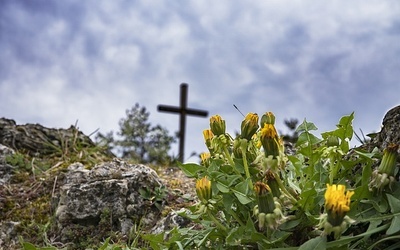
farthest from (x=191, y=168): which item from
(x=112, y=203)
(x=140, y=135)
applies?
(x=140, y=135)

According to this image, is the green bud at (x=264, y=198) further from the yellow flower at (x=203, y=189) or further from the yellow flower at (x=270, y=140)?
the yellow flower at (x=203, y=189)

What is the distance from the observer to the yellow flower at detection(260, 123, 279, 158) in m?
1.52

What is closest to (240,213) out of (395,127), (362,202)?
(362,202)

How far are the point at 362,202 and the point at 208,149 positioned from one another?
560 mm

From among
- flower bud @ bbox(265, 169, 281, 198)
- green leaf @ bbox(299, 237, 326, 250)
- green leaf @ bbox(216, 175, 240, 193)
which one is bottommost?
green leaf @ bbox(299, 237, 326, 250)

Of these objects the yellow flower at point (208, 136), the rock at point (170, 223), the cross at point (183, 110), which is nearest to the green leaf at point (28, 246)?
the yellow flower at point (208, 136)

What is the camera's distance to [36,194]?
3.61 metres

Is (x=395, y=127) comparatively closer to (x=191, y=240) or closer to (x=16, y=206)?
(x=191, y=240)

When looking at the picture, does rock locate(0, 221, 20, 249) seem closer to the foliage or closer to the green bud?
the foliage

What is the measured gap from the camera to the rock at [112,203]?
2928mm

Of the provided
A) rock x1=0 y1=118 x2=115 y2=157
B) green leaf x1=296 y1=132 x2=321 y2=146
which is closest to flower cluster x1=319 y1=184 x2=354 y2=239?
green leaf x1=296 y1=132 x2=321 y2=146

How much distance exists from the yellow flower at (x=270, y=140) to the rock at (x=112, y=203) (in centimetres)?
151

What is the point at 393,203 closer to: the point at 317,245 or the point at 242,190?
the point at 317,245

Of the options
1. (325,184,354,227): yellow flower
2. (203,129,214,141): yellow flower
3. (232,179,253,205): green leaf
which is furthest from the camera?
(203,129,214,141): yellow flower
